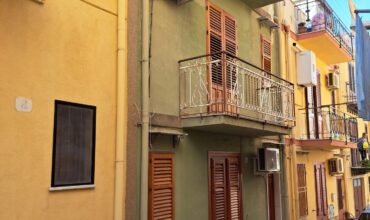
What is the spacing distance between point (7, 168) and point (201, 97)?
4502mm

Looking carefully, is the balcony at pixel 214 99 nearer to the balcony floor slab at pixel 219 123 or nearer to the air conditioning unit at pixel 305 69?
the balcony floor slab at pixel 219 123

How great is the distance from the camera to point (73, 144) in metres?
6.14

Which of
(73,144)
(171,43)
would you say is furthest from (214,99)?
(73,144)

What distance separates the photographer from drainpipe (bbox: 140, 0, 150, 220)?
22.8 ft

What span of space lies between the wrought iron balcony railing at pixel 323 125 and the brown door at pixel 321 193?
1.35 metres

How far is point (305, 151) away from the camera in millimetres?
14219

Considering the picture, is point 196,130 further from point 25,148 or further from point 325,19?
point 325,19

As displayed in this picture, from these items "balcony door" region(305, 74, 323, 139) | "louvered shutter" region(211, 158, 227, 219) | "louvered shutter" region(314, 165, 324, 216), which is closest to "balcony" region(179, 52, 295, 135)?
"louvered shutter" region(211, 158, 227, 219)

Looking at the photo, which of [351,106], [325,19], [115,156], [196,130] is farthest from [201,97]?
[351,106]

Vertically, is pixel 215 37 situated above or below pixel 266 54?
below

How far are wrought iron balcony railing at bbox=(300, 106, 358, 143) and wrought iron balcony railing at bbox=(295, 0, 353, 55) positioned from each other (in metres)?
2.91

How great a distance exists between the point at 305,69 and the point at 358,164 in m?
10.9

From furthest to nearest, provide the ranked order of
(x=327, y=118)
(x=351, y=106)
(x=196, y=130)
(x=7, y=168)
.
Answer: (x=351, y=106)
(x=327, y=118)
(x=196, y=130)
(x=7, y=168)

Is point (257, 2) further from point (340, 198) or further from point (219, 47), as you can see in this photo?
point (340, 198)
